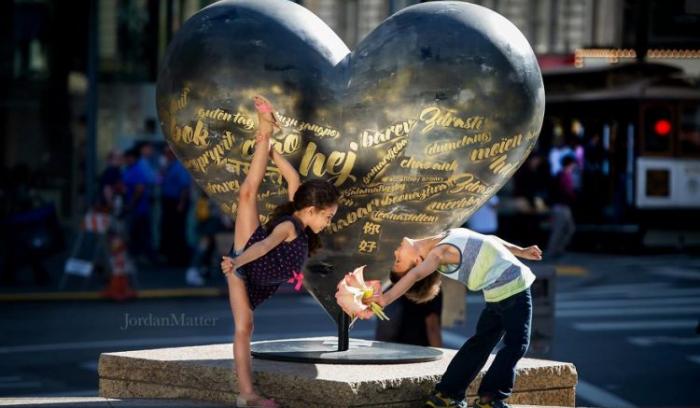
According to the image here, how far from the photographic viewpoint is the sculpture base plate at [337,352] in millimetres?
7352

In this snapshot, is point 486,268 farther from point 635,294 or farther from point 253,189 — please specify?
point 635,294

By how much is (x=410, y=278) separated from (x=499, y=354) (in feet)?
2.15

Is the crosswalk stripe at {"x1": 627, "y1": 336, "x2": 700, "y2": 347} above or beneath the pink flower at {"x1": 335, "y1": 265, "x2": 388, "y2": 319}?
beneath

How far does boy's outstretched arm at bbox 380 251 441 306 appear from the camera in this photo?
21.5 feet

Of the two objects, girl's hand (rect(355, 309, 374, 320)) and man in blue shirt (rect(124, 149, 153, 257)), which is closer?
girl's hand (rect(355, 309, 374, 320))

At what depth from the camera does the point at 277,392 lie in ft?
22.7

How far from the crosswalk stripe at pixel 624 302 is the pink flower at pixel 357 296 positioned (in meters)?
11.3

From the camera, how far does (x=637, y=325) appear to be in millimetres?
15922

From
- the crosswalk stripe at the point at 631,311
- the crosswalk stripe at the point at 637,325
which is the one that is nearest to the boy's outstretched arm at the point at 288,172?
the crosswalk stripe at the point at 637,325

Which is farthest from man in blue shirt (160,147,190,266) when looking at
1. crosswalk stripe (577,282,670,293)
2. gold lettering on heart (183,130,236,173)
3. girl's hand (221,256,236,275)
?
girl's hand (221,256,236,275)

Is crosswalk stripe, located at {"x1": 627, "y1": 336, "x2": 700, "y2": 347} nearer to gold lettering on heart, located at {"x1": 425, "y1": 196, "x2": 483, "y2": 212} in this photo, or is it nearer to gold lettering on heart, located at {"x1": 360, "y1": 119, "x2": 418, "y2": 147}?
gold lettering on heart, located at {"x1": 425, "y1": 196, "x2": 483, "y2": 212}

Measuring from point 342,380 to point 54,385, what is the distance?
5.46 metres

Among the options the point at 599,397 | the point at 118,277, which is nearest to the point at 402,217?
the point at 599,397

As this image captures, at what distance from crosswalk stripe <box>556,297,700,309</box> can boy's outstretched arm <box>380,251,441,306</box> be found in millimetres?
11314
